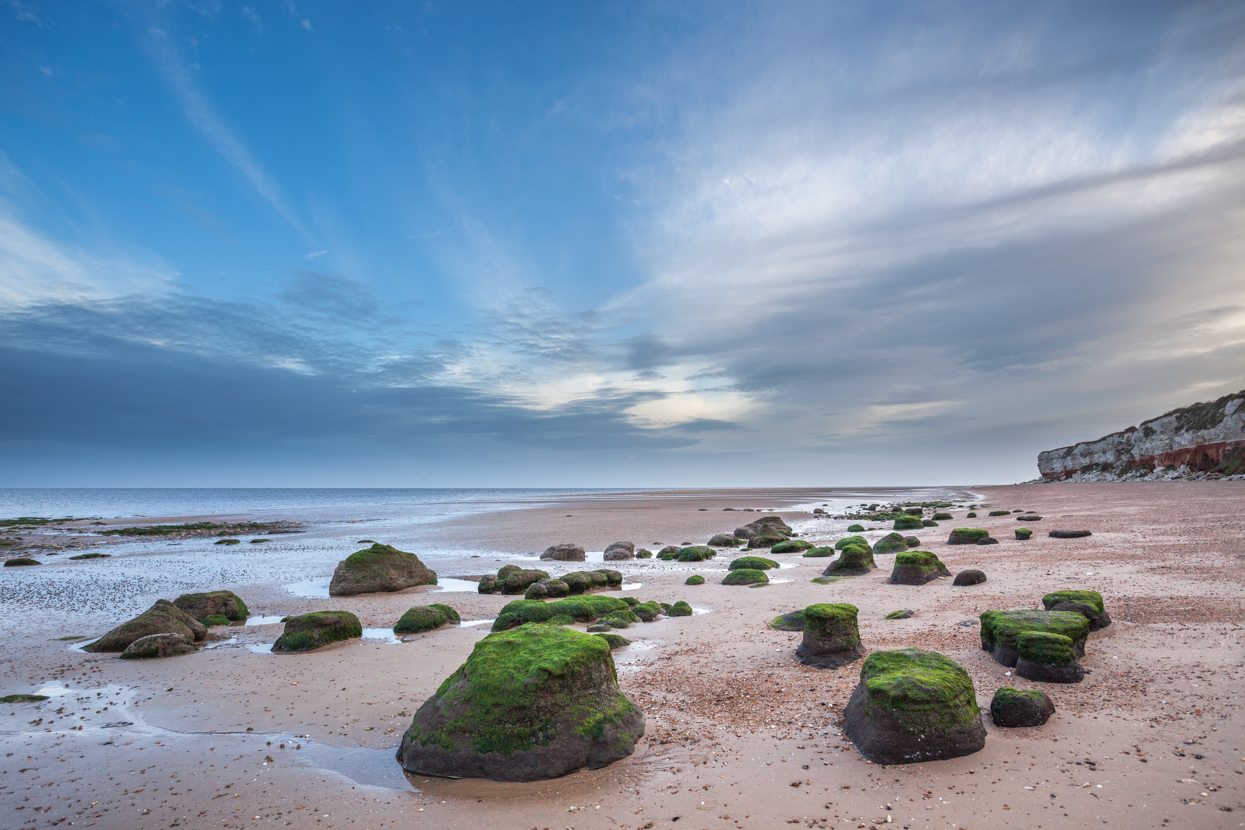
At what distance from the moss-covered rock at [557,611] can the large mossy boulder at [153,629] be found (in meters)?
6.25

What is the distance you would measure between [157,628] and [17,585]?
48.6ft

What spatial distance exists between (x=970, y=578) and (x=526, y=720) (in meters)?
12.3

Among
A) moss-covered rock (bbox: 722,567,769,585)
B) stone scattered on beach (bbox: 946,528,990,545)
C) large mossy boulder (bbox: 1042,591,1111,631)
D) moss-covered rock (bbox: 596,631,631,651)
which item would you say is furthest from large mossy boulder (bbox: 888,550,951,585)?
stone scattered on beach (bbox: 946,528,990,545)

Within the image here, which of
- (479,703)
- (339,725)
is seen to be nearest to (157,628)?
(339,725)

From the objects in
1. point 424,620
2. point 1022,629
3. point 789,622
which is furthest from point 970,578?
point 424,620

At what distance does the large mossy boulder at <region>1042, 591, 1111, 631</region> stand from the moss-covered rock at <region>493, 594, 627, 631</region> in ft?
26.1

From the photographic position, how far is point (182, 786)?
624 cm

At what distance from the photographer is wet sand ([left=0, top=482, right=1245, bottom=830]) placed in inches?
208

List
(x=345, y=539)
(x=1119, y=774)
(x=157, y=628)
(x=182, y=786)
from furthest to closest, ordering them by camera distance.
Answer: (x=345, y=539)
(x=157, y=628)
(x=182, y=786)
(x=1119, y=774)

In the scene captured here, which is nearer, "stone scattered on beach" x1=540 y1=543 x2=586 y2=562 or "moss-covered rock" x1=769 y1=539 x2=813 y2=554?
"moss-covered rock" x1=769 y1=539 x2=813 y2=554

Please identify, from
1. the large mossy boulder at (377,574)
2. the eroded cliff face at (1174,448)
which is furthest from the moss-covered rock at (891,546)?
the eroded cliff face at (1174,448)

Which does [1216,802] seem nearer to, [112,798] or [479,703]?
Answer: [479,703]

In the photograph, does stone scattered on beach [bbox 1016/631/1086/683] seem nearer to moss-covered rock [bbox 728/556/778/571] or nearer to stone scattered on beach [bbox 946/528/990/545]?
moss-covered rock [bbox 728/556/778/571]

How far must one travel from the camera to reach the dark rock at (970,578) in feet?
46.9
